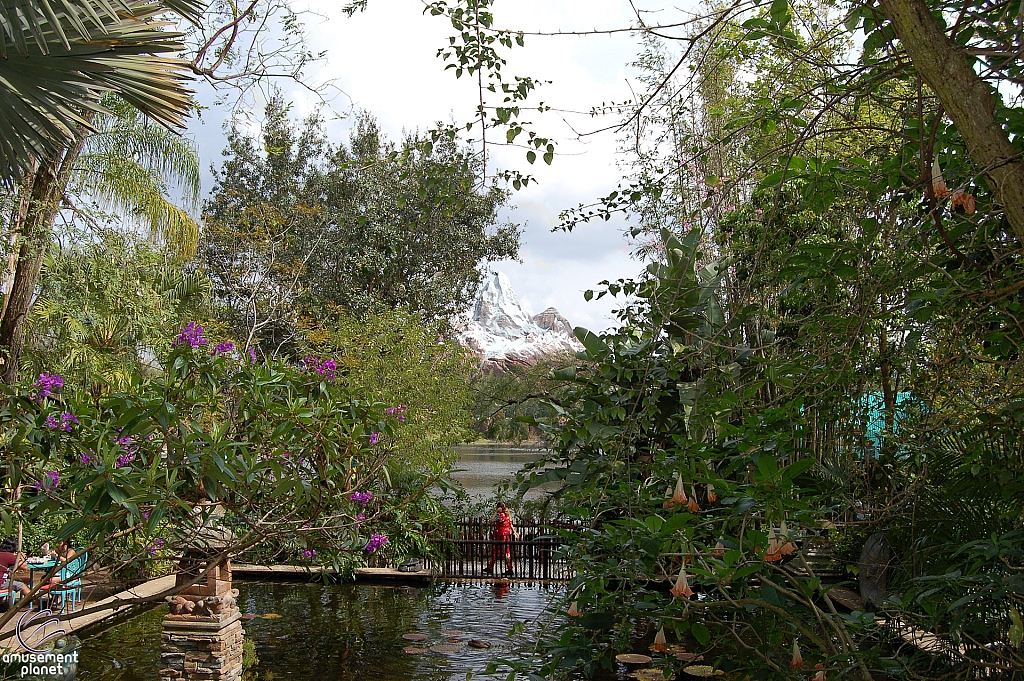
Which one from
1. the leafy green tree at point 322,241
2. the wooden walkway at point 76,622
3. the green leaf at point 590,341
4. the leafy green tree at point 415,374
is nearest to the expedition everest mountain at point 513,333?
the leafy green tree at point 322,241

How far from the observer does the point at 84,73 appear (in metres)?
3.82

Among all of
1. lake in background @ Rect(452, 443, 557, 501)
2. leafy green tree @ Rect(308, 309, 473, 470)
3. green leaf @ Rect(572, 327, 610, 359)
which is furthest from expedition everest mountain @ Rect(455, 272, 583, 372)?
green leaf @ Rect(572, 327, 610, 359)

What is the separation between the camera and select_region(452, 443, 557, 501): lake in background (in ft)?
69.4

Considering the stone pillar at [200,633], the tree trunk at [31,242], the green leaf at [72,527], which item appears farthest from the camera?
the tree trunk at [31,242]

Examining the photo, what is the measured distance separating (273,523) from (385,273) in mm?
15228

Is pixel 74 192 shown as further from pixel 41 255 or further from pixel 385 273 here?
pixel 385 273

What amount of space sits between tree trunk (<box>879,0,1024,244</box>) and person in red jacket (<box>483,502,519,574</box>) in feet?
32.2

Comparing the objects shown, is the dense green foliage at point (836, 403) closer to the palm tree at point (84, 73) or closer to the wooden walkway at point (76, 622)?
the palm tree at point (84, 73)

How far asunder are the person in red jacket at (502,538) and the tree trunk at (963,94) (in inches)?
386

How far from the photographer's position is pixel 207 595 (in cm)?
537

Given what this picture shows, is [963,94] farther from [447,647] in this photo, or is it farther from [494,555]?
[494,555]

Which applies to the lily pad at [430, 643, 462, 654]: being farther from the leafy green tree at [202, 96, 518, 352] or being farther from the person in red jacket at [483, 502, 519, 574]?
the leafy green tree at [202, 96, 518, 352]

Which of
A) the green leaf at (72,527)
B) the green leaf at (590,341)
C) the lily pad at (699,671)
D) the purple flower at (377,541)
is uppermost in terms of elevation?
the green leaf at (590,341)

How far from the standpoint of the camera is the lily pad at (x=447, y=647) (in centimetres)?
700
